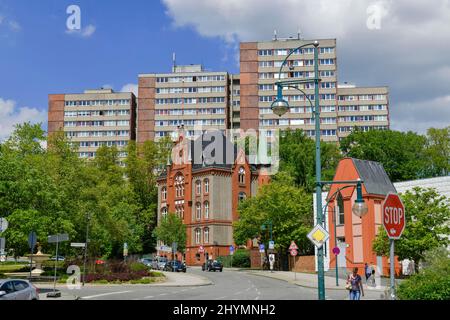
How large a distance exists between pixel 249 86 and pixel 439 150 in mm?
46542

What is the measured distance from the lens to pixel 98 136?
127 m

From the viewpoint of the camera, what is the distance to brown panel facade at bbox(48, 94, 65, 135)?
128250 millimetres

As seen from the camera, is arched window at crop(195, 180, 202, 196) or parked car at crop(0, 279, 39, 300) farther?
arched window at crop(195, 180, 202, 196)

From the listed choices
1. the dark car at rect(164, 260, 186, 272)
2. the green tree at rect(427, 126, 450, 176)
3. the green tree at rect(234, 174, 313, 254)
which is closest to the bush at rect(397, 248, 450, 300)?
the dark car at rect(164, 260, 186, 272)

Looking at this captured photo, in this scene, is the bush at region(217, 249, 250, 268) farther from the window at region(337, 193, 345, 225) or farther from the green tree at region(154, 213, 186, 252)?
the window at region(337, 193, 345, 225)

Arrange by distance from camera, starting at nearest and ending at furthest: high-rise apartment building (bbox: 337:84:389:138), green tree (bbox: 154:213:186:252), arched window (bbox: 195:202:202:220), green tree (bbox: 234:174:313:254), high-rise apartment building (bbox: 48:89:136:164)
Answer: green tree (bbox: 234:174:313:254) < green tree (bbox: 154:213:186:252) < arched window (bbox: 195:202:202:220) < high-rise apartment building (bbox: 337:84:389:138) < high-rise apartment building (bbox: 48:89:136:164)

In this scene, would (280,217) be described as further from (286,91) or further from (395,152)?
(286,91)

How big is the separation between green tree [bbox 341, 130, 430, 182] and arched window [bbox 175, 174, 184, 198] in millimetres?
26155

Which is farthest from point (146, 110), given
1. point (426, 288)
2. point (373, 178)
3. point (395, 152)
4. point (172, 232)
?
point (426, 288)

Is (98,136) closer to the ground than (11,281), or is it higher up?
higher up

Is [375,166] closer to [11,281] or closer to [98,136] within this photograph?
[11,281]

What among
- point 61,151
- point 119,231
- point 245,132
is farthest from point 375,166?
point 245,132

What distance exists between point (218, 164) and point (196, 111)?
3932 centimetres
